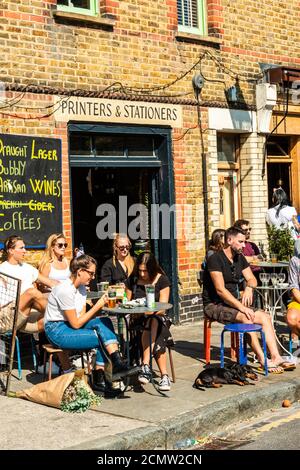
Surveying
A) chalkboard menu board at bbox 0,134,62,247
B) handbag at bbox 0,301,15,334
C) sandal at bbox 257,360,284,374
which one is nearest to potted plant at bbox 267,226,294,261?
chalkboard menu board at bbox 0,134,62,247

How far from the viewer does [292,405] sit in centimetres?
805

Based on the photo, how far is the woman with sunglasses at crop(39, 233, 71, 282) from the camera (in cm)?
970

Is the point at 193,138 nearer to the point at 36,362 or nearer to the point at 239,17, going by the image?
the point at 239,17

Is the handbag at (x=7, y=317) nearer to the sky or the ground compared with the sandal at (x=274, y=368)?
nearer to the sky

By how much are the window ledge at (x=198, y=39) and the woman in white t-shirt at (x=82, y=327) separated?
5605 millimetres

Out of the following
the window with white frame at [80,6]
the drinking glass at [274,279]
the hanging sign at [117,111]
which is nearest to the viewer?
the drinking glass at [274,279]

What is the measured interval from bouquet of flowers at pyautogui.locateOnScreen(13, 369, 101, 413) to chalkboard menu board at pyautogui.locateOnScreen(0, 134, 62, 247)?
290cm

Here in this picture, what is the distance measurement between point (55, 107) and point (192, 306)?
398 cm

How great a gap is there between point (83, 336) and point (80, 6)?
5.36 meters

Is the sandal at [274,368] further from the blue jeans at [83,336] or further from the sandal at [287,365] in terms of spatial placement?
the blue jeans at [83,336]

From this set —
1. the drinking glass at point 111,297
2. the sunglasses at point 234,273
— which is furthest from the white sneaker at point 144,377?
the sunglasses at point 234,273

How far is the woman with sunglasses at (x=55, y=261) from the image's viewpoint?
382 inches

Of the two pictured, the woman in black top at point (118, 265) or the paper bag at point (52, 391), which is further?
the woman in black top at point (118, 265)

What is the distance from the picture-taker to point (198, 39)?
12578mm
